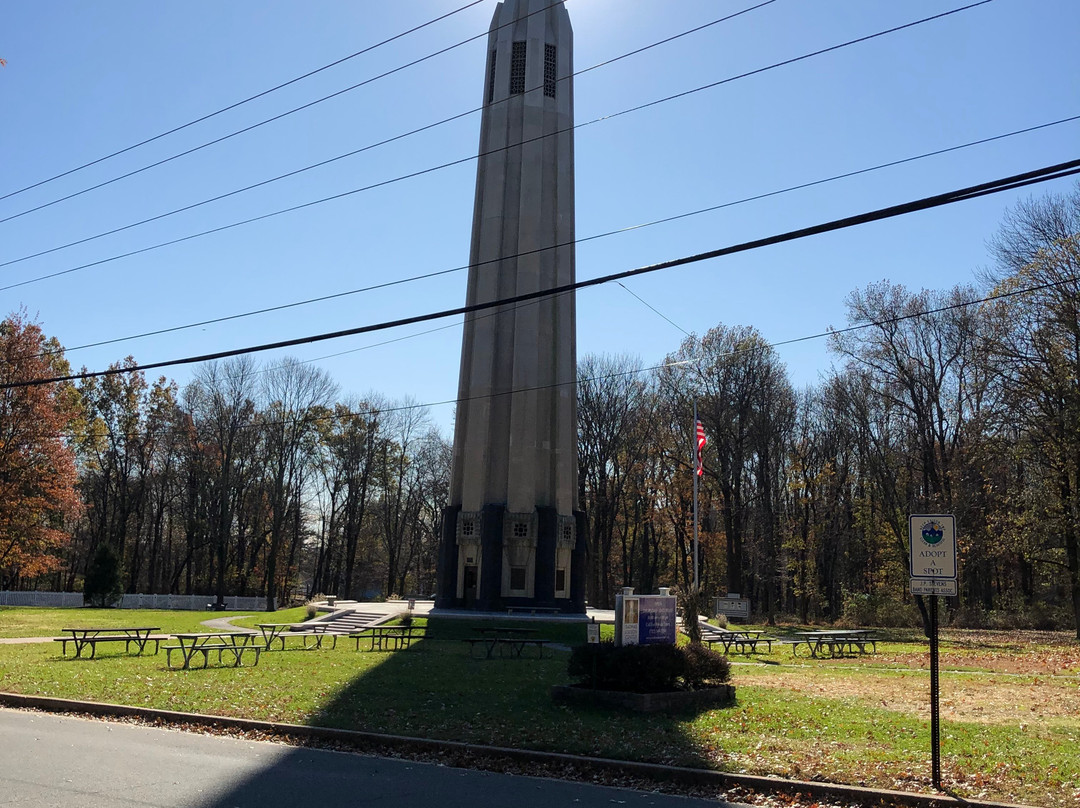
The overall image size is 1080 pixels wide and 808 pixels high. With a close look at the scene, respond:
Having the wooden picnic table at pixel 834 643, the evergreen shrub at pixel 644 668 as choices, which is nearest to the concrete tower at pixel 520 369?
the wooden picnic table at pixel 834 643

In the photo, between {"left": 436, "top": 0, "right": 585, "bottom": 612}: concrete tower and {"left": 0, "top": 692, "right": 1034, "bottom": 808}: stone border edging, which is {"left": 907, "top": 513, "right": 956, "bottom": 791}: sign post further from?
{"left": 436, "top": 0, "right": 585, "bottom": 612}: concrete tower

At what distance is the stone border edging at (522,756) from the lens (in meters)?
8.70

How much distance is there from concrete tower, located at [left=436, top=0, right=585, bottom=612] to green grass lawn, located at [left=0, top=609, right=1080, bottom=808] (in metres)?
15.7

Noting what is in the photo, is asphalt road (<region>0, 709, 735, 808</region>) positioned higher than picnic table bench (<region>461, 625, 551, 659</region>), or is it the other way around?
asphalt road (<region>0, 709, 735, 808</region>)

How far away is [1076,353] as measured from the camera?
3164cm

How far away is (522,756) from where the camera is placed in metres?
10.8

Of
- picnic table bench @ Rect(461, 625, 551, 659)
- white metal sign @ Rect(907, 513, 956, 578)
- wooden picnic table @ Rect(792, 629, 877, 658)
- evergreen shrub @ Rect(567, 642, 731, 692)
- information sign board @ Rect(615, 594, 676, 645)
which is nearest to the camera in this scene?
white metal sign @ Rect(907, 513, 956, 578)

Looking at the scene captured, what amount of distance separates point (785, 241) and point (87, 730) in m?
11.3

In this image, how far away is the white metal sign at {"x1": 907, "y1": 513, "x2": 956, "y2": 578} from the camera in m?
9.40

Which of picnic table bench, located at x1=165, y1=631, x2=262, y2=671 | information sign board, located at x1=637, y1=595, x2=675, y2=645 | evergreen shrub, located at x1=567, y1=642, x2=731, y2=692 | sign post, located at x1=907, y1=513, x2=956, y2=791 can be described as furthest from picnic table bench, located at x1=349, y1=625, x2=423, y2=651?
sign post, located at x1=907, y1=513, x2=956, y2=791

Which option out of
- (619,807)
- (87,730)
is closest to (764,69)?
(619,807)

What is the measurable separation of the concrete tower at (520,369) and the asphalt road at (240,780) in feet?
93.3

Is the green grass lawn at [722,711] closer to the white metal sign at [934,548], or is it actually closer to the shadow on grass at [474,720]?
the shadow on grass at [474,720]

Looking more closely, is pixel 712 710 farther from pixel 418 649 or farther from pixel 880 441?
pixel 880 441
